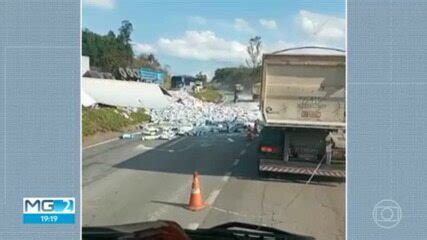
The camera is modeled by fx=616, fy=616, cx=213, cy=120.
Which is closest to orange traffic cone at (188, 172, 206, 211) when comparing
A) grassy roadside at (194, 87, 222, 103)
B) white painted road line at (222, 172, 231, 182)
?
white painted road line at (222, 172, 231, 182)

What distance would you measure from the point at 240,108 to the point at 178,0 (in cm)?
58

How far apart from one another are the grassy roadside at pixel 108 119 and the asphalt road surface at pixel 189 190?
8cm

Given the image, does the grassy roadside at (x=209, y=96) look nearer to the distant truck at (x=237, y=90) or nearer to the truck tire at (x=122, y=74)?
the distant truck at (x=237, y=90)

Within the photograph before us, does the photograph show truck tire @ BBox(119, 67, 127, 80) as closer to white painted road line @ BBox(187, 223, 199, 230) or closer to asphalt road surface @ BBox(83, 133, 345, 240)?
asphalt road surface @ BBox(83, 133, 345, 240)

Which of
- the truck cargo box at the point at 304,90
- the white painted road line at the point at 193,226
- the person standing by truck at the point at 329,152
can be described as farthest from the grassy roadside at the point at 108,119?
the person standing by truck at the point at 329,152

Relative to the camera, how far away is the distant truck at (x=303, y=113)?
7.78 ft

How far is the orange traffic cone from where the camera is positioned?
2.36 meters

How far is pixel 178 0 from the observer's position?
222 centimetres

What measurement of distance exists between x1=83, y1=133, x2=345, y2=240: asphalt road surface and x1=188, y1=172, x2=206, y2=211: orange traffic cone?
2 cm

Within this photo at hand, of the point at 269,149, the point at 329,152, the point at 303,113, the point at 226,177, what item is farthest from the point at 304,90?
the point at 226,177
